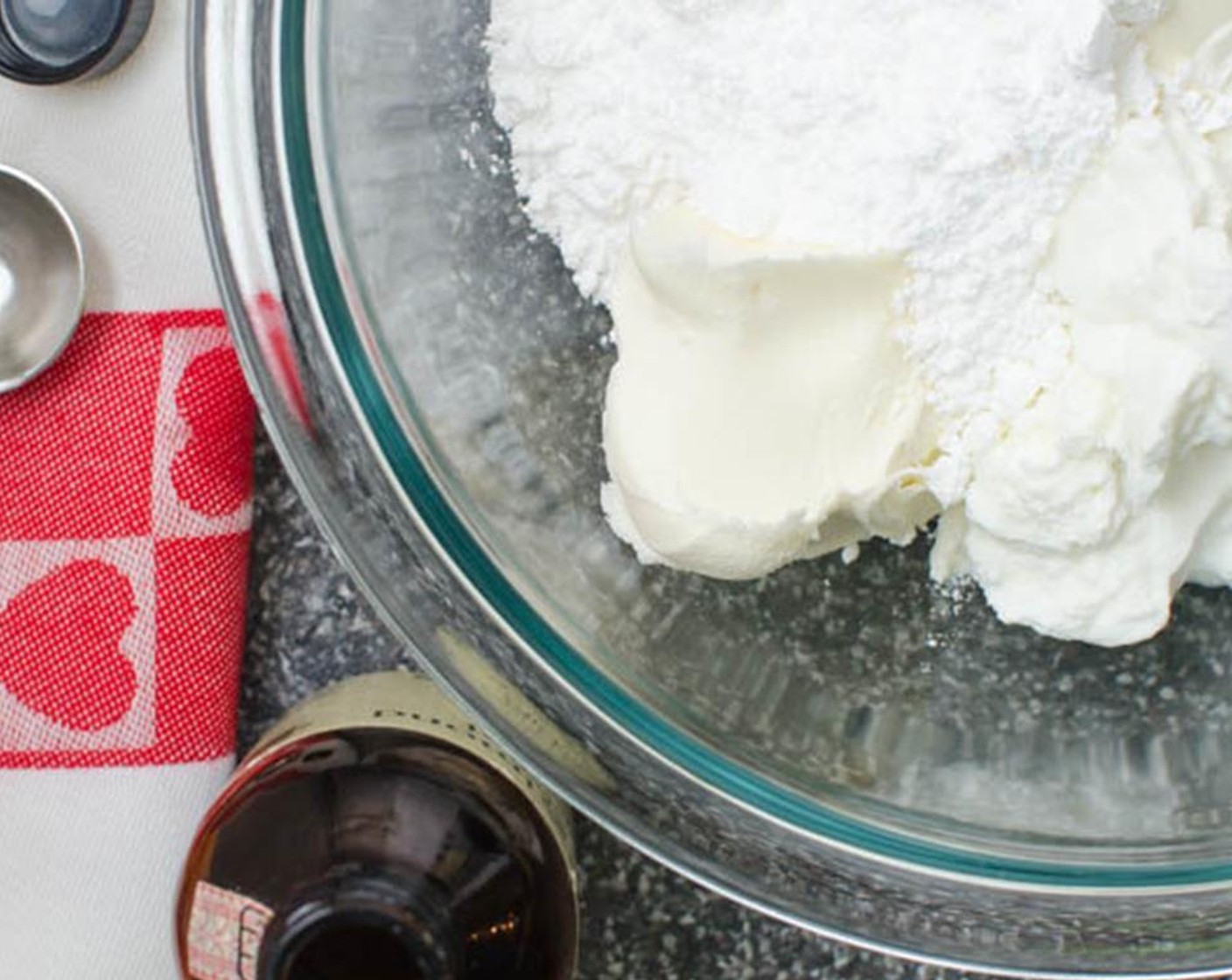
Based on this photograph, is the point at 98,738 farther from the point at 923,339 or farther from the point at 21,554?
the point at 923,339

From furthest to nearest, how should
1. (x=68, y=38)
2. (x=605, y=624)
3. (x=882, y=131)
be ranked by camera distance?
(x=68, y=38)
(x=605, y=624)
(x=882, y=131)

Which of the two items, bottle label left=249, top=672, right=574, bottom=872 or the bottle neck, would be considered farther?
bottle label left=249, top=672, right=574, bottom=872

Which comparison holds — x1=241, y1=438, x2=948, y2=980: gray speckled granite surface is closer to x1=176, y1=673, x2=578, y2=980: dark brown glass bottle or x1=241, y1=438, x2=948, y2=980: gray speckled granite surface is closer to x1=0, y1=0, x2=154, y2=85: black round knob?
x1=176, y1=673, x2=578, y2=980: dark brown glass bottle

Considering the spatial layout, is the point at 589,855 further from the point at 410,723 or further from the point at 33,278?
the point at 33,278

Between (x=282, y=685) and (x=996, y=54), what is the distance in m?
0.59

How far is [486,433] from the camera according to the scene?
3.26ft

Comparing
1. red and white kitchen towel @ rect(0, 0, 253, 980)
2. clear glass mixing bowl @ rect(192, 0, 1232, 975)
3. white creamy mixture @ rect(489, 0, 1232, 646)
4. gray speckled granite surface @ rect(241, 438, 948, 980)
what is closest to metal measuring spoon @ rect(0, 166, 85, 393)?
red and white kitchen towel @ rect(0, 0, 253, 980)

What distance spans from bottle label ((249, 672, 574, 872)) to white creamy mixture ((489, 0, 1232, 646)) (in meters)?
0.22

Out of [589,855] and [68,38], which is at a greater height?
[68,38]

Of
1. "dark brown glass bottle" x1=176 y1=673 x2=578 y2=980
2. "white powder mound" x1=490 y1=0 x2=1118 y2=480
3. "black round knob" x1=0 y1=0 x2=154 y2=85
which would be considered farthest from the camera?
"black round knob" x1=0 y1=0 x2=154 y2=85

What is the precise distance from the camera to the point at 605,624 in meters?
1.00

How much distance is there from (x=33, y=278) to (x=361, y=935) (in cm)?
47

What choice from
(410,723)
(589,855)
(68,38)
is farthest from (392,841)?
(68,38)

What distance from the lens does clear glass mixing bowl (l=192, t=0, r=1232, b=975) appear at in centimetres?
94
